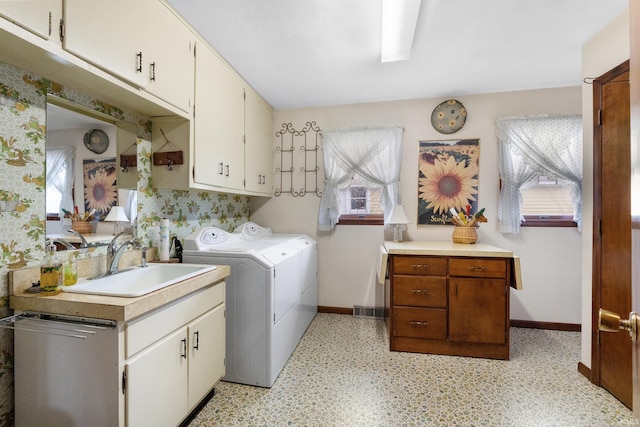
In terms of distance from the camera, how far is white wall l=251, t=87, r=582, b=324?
2.86m

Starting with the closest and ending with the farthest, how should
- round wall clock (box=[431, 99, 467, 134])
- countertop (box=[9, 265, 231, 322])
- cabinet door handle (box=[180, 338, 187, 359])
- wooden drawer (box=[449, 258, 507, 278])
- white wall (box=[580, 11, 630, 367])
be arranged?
countertop (box=[9, 265, 231, 322]) < cabinet door handle (box=[180, 338, 187, 359]) < white wall (box=[580, 11, 630, 367]) < wooden drawer (box=[449, 258, 507, 278]) < round wall clock (box=[431, 99, 467, 134])

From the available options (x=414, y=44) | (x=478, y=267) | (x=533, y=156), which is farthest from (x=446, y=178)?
(x=414, y=44)

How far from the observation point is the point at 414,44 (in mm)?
2096

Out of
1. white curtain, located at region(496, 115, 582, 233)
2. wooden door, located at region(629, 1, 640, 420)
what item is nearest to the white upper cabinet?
wooden door, located at region(629, 1, 640, 420)

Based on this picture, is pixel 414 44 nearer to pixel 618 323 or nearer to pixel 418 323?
pixel 618 323

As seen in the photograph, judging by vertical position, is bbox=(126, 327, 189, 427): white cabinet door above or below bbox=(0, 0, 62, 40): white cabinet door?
below

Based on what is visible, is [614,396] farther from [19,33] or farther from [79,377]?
[19,33]

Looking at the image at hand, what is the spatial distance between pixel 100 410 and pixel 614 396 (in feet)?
9.39

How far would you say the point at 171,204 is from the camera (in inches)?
88.3

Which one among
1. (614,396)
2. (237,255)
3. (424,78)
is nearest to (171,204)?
(237,255)

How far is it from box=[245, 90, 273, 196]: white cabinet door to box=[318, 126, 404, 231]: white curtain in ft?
2.06

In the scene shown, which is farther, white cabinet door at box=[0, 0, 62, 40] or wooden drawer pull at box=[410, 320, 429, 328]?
wooden drawer pull at box=[410, 320, 429, 328]

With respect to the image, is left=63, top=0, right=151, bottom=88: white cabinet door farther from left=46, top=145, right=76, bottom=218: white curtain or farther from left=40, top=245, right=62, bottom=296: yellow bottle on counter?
left=40, top=245, right=62, bottom=296: yellow bottle on counter

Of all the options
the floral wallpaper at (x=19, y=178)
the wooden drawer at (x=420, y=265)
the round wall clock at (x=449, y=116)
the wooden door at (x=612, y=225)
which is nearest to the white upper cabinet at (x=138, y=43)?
the floral wallpaper at (x=19, y=178)
